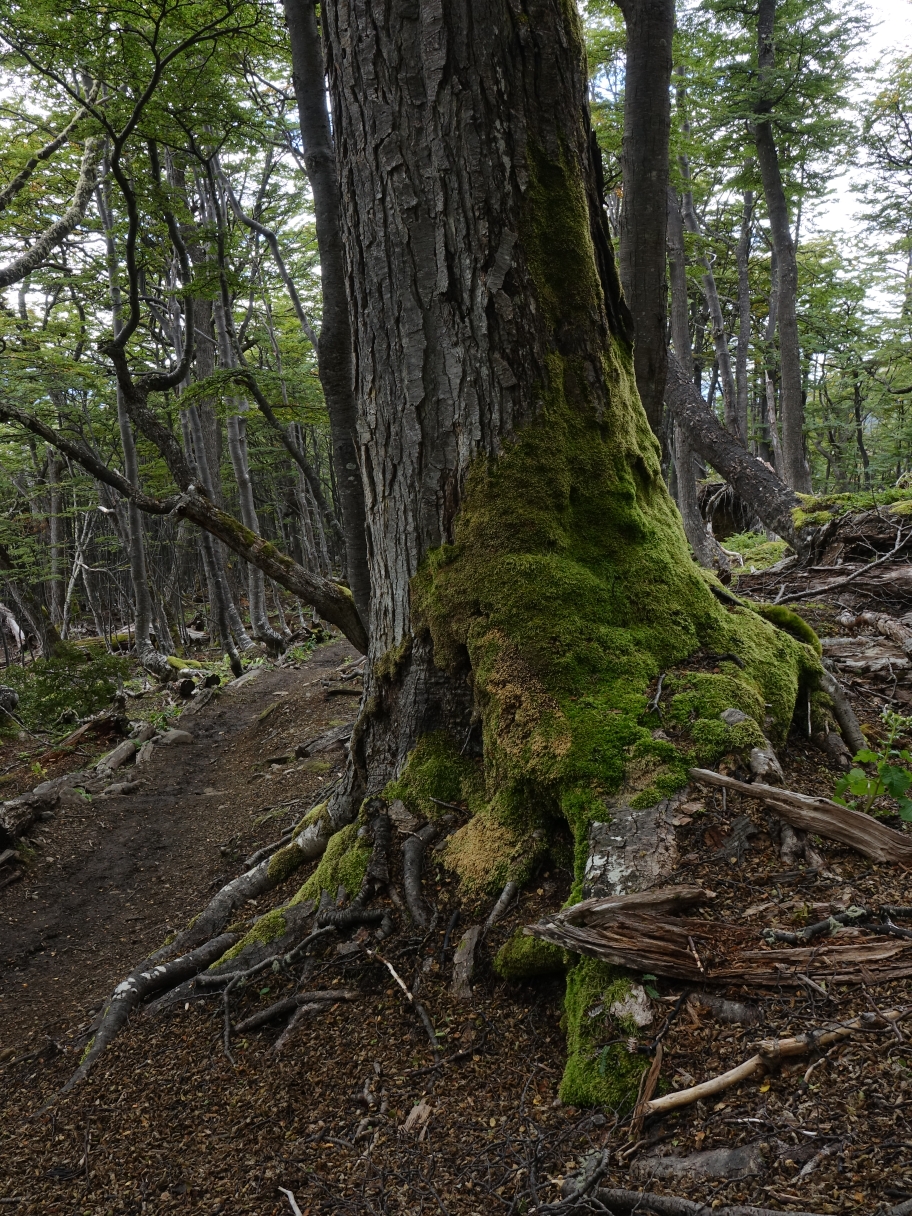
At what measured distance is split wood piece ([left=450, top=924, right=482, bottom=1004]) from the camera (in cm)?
251

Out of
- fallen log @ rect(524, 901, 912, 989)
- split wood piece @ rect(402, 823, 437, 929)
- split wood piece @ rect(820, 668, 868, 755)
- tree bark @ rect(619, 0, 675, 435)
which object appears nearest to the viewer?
fallen log @ rect(524, 901, 912, 989)

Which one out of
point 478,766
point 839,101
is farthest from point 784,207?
point 478,766

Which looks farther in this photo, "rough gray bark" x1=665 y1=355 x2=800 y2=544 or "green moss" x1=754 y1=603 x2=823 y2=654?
"rough gray bark" x1=665 y1=355 x2=800 y2=544

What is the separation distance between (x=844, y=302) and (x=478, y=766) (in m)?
26.6

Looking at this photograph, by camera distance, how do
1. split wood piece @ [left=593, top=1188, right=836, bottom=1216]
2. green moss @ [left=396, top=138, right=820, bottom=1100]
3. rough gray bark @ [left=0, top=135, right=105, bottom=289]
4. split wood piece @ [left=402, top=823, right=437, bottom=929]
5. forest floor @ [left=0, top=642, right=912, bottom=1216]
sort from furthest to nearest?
rough gray bark @ [left=0, top=135, right=105, bottom=289] → split wood piece @ [left=402, top=823, right=437, bottom=929] → green moss @ [left=396, top=138, right=820, bottom=1100] → forest floor @ [left=0, top=642, right=912, bottom=1216] → split wood piece @ [left=593, top=1188, right=836, bottom=1216]

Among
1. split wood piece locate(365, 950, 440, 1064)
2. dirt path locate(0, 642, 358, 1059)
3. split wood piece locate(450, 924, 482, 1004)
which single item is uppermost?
split wood piece locate(450, 924, 482, 1004)

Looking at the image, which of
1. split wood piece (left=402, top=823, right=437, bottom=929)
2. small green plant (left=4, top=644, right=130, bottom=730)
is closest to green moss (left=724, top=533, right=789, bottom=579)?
split wood piece (left=402, top=823, right=437, bottom=929)

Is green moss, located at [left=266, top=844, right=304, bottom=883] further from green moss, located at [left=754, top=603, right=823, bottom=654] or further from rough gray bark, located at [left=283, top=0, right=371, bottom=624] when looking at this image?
green moss, located at [left=754, top=603, right=823, bottom=654]

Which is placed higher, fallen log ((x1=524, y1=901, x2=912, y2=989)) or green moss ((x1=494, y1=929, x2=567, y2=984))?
fallen log ((x1=524, y1=901, x2=912, y2=989))

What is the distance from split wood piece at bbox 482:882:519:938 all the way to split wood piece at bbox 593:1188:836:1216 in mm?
1050

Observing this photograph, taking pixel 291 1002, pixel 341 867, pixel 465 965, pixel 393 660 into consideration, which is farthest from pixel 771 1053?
pixel 393 660

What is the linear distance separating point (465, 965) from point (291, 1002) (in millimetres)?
783

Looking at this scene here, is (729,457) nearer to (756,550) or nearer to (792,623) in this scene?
(756,550)

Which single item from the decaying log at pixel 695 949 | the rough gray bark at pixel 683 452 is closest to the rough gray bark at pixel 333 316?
the decaying log at pixel 695 949
